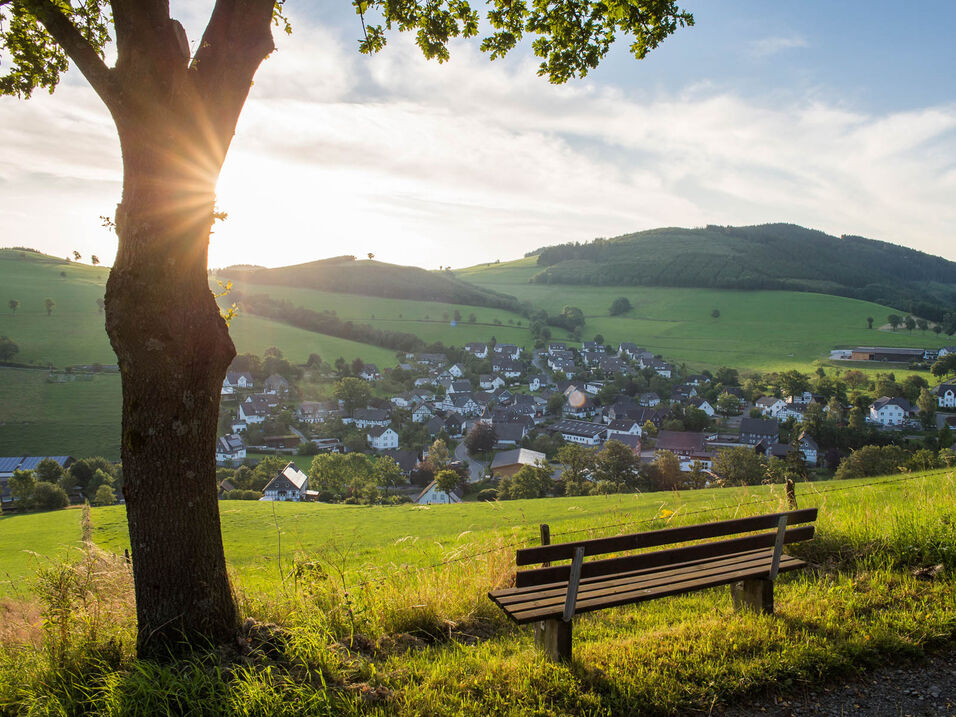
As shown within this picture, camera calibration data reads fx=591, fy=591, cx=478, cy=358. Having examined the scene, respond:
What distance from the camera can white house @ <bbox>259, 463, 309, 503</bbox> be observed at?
126ft

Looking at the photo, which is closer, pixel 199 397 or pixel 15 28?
pixel 199 397

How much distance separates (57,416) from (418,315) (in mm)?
65139

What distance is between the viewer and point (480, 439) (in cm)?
5538

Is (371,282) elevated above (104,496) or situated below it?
above

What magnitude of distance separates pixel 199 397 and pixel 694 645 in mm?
3494

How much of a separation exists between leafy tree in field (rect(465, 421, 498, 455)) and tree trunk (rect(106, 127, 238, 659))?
51971 millimetres

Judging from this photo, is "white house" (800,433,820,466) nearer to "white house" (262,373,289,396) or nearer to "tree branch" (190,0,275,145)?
"tree branch" (190,0,275,145)

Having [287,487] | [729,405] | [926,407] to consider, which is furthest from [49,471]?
[926,407]

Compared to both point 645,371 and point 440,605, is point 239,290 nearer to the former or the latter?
point 645,371

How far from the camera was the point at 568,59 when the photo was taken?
5.42m

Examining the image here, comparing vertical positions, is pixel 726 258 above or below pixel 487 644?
above

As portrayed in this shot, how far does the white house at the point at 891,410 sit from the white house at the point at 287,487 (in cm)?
5437

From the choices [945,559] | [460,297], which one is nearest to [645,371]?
[460,297]

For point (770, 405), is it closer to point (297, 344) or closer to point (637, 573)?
point (297, 344)
